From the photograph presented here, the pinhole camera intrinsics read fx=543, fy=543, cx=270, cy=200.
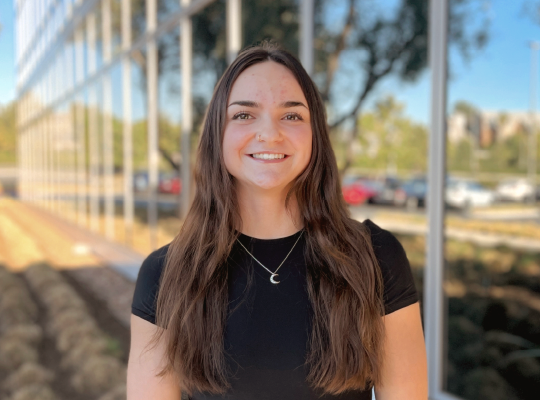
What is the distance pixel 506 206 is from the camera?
3.52 meters

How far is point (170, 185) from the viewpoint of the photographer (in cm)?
650

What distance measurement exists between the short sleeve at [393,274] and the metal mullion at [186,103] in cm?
463

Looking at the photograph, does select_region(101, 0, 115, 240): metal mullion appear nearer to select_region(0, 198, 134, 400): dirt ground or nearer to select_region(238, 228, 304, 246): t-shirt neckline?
select_region(0, 198, 134, 400): dirt ground

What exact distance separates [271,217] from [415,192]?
203cm

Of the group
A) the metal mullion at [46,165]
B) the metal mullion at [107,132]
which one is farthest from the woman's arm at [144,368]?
the metal mullion at [46,165]

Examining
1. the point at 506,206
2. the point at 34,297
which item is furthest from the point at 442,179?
the point at 34,297

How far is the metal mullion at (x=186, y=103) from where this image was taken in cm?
590

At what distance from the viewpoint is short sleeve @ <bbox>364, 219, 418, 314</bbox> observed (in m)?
1.32

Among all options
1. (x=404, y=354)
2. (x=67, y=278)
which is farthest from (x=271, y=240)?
(x=67, y=278)

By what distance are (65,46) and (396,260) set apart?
14.0 m

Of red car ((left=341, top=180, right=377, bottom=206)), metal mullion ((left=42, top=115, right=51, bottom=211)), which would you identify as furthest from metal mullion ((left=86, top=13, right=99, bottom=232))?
red car ((left=341, top=180, right=377, bottom=206))

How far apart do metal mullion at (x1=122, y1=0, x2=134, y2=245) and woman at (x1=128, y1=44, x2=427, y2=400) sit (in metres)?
6.83

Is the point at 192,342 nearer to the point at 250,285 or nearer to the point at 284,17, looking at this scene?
the point at 250,285

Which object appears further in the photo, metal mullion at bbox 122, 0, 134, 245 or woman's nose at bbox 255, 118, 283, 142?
metal mullion at bbox 122, 0, 134, 245
